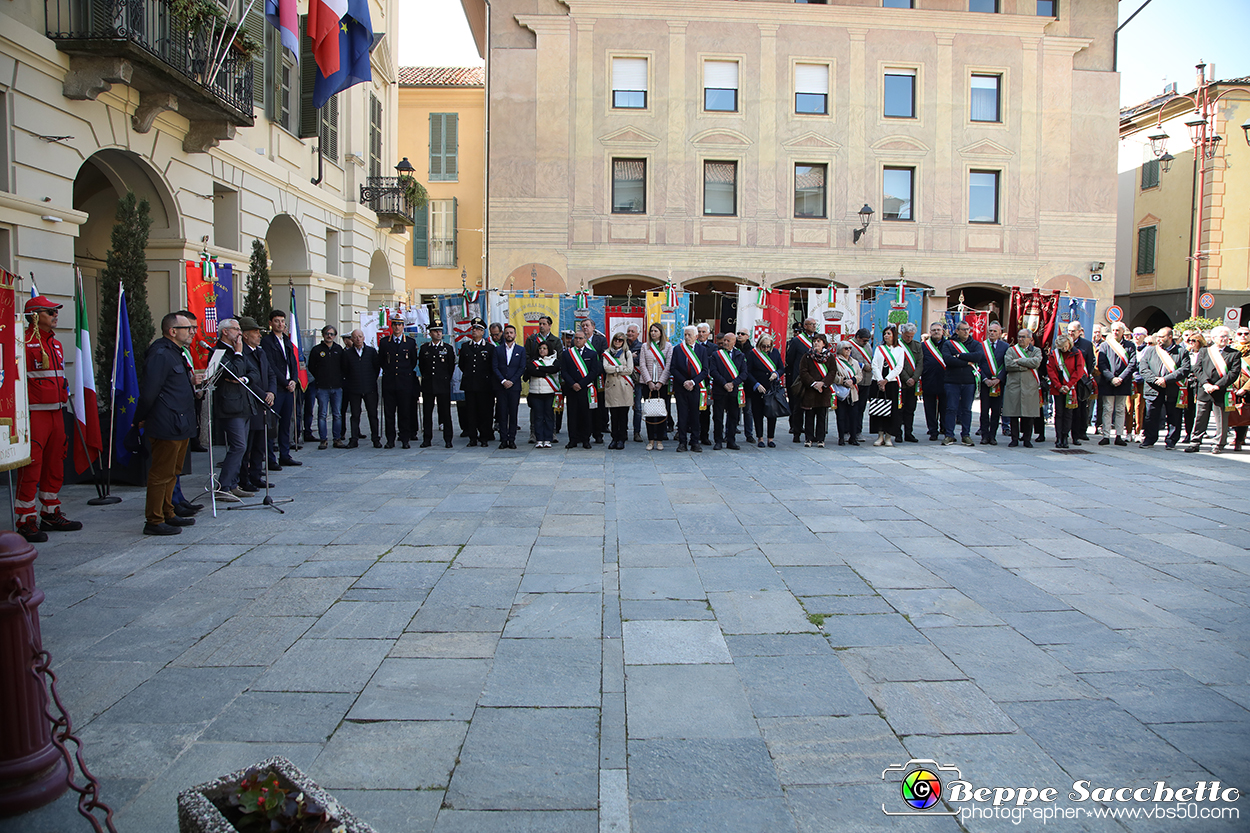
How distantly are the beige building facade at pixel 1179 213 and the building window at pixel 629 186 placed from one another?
17994mm

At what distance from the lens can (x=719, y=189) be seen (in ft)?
79.6

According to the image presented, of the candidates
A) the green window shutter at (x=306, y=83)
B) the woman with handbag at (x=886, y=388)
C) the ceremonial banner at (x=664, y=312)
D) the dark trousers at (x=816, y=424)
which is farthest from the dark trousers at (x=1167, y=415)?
the green window shutter at (x=306, y=83)

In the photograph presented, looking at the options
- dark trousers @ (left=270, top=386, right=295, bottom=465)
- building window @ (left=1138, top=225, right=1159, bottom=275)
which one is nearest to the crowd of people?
dark trousers @ (left=270, top=386, right=295, bottom=465)

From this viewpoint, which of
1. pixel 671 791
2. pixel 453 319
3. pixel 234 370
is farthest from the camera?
pixel 453 319

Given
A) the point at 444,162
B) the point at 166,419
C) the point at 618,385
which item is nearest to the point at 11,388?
the point at 166,419

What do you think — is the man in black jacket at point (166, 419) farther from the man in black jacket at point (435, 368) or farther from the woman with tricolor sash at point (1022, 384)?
the woman with tricolor sash at point (1022, 384)

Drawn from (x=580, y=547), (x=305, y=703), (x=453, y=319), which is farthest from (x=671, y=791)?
(x=453, y=319)

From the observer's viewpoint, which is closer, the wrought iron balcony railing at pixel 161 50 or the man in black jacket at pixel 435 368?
the wrought iron balcony railing at pixel 161 50

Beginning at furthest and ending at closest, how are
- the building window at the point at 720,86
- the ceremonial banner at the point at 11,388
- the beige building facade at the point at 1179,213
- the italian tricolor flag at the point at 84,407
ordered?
the beige building facade at the point at 1179,213, the building window at the point at 720,86, the italian tricolor flag at the point at 84,407, the ceremonial banner at the point at 11,388

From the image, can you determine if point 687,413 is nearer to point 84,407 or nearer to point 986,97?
point 84,407

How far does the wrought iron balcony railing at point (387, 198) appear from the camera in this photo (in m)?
21.0

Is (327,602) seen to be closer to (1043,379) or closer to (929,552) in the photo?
(929,552)

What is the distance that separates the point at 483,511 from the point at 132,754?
467cm

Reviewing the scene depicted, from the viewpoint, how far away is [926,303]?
24.5 m
